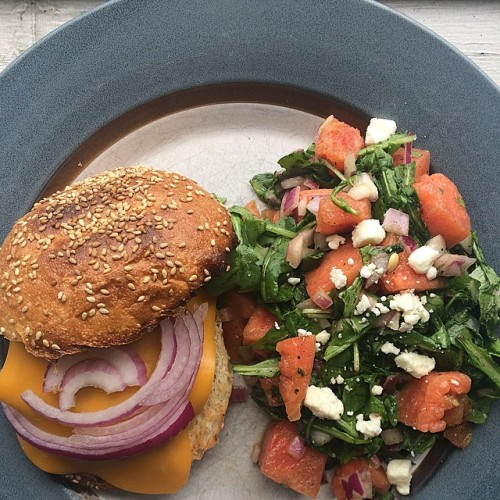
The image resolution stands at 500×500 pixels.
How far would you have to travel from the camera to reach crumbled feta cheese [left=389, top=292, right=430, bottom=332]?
3.17 metres

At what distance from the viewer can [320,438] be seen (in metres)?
3.38

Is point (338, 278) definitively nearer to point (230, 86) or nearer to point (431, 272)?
point (431, 272)

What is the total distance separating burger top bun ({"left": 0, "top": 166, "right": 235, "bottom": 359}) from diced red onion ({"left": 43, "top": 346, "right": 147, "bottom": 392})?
110 mm

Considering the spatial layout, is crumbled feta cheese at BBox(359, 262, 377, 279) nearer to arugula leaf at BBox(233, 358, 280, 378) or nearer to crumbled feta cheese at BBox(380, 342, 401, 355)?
crumbled feta cheese at BBox(380, 342, 401, 355)

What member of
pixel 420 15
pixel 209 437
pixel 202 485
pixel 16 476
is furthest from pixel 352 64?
pixel 16 476

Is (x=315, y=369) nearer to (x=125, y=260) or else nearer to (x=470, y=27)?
(x=125, y=260)

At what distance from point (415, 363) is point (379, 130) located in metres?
1.37

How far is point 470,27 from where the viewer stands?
13.7 feet

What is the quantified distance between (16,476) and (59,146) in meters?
1.93

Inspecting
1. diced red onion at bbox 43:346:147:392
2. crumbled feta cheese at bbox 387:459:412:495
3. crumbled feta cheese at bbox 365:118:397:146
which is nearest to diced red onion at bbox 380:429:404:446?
crumbled feta cheese at bbox 387:459:412:495

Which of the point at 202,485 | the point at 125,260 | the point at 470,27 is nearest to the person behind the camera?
the point at 125,260

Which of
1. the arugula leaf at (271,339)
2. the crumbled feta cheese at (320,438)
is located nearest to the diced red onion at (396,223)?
the arugula leaf at (271,339)

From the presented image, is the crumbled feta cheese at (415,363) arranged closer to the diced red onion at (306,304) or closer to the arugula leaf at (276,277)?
the diced red onion at (306,304)

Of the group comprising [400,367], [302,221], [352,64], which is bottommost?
[400,367]
